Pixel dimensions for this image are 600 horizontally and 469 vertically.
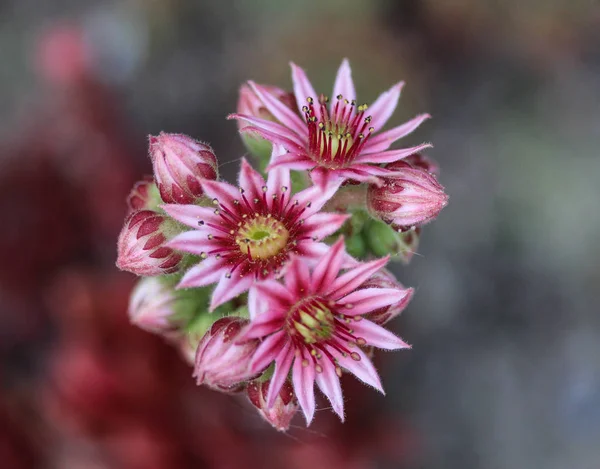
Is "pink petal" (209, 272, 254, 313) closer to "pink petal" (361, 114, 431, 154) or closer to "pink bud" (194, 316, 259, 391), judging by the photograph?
"pink bud" (194, 316, 259, 391)

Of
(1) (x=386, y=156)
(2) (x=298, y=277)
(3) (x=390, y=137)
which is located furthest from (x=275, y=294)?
(3) (x=390, y=137)

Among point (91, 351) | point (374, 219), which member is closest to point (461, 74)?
point (374, 219)

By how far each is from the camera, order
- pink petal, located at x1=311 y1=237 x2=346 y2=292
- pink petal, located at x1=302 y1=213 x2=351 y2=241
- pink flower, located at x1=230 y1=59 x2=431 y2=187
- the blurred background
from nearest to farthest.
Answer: pink petal, located at x1=311 y1=237 x2=346 y2=292, pink petal, located at x1=302 y1=213 x2=351 y2=241, pink flower, located at x1=230 y1=59 x2=431 y2=187, the blurred background

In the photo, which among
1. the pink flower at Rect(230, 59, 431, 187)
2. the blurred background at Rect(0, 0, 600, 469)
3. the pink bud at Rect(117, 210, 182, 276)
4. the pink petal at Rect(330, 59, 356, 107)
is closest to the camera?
the pink flower at Rect(230, 59, 431, 187)

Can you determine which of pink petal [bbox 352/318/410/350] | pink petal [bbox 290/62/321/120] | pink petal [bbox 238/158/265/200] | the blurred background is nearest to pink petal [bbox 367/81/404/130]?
pink petal [bbox 290/62/321/120]

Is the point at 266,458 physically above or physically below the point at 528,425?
below

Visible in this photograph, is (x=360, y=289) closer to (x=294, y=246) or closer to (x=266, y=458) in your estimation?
(x=294, y=246)

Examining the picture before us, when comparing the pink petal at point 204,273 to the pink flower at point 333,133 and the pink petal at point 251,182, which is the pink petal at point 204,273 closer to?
the pink petal at point 251,182
